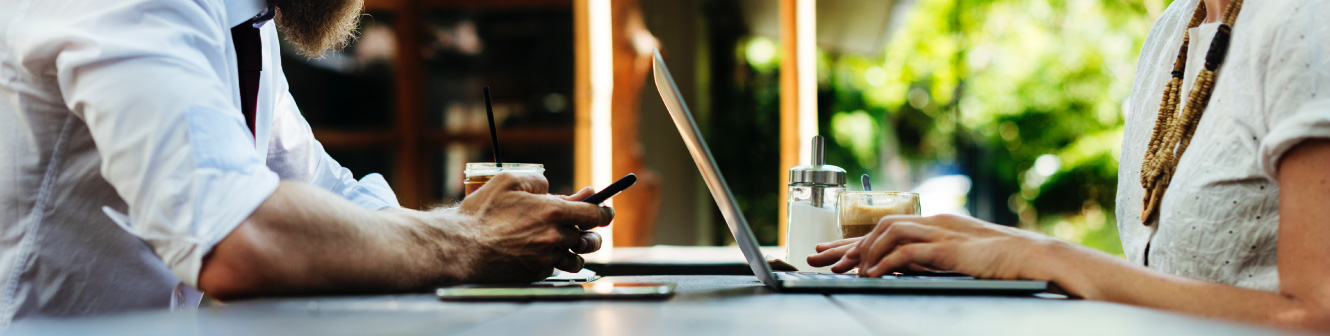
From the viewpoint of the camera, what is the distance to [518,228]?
4.00ft

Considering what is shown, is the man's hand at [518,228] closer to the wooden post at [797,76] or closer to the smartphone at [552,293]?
the smartphone at [552,293]

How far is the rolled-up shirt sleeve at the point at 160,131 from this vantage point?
98 centimetres

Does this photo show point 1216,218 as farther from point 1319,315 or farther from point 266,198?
point 266,198

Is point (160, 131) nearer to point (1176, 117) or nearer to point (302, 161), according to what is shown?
point (302, 161)

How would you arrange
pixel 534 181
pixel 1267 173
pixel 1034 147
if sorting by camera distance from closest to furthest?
pixel 1267 173
pixel 534 181
pixel 1034 147

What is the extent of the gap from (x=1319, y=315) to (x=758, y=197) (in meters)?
6.53

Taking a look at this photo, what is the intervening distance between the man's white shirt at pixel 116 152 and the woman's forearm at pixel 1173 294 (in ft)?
3.28

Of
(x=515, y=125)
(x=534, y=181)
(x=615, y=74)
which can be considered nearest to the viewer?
(x=534, y=181)

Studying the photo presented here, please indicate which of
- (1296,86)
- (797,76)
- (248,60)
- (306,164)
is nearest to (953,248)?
(1296,86)

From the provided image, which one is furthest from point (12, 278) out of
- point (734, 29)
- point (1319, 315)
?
point (734, 29)

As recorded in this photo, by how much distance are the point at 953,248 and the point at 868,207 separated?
9.6 inches

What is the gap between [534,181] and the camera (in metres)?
1.35

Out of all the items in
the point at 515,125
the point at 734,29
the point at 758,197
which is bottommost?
the point at 758,197

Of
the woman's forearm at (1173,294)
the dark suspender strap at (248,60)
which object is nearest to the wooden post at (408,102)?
the dark suspender strap at (248,60)
